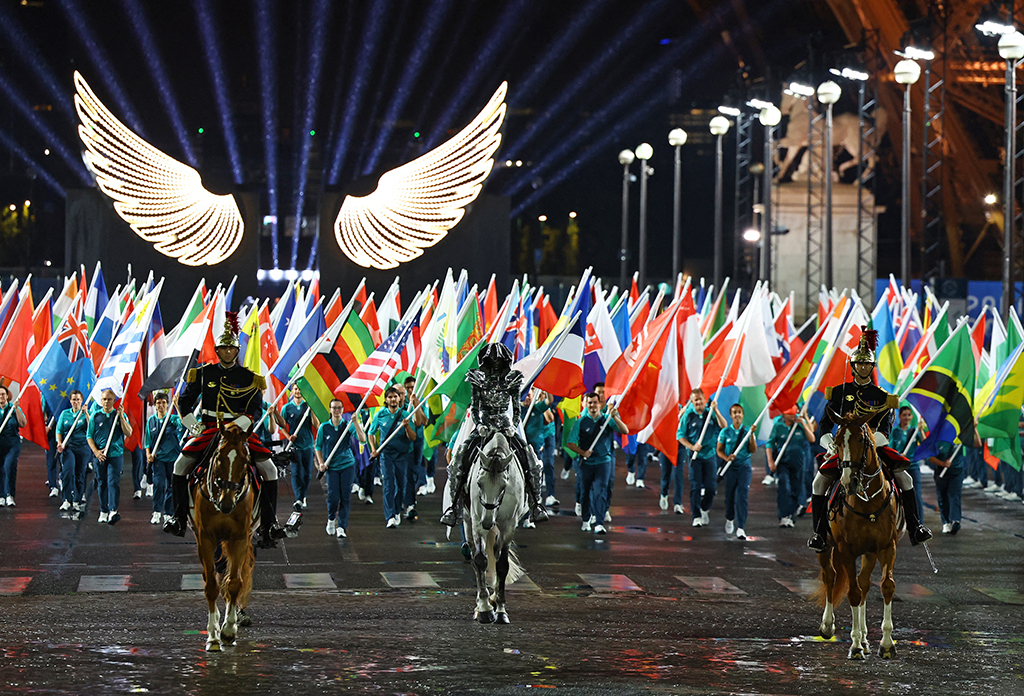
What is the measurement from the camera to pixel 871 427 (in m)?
11.1

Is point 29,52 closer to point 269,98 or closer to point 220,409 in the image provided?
point 269,98

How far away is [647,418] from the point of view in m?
19.5

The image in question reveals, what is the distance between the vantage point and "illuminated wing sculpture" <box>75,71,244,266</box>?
113 feet

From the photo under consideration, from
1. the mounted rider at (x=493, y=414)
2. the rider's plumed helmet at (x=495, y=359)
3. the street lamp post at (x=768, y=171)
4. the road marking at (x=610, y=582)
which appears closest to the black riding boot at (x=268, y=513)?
the mounted rider at (x=493, y=414)

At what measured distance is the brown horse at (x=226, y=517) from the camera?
10773 mm

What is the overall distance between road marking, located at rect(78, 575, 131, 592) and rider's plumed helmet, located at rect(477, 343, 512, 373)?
4284 millimetres

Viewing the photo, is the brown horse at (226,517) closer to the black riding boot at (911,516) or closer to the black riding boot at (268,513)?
the black riding boot at (268,513)

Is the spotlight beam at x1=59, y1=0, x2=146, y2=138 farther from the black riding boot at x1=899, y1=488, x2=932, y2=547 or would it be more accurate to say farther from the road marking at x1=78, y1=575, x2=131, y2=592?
the black riding boot at x1=899, y1=488, x2=932, y2=547

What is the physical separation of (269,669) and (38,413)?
11.9 meters

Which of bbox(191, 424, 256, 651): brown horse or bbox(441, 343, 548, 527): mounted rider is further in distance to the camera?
bbox(441, 343, 548, 527): mounted rider

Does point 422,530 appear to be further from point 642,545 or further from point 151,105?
point 151,105

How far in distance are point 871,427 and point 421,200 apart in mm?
27694

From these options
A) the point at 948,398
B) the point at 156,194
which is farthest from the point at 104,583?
the point at 156,194

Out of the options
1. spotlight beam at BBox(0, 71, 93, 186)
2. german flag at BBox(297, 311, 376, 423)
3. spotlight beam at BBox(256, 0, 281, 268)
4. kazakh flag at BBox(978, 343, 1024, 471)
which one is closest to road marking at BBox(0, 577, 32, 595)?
german flag at BBox(297, 311, 376, 423)
